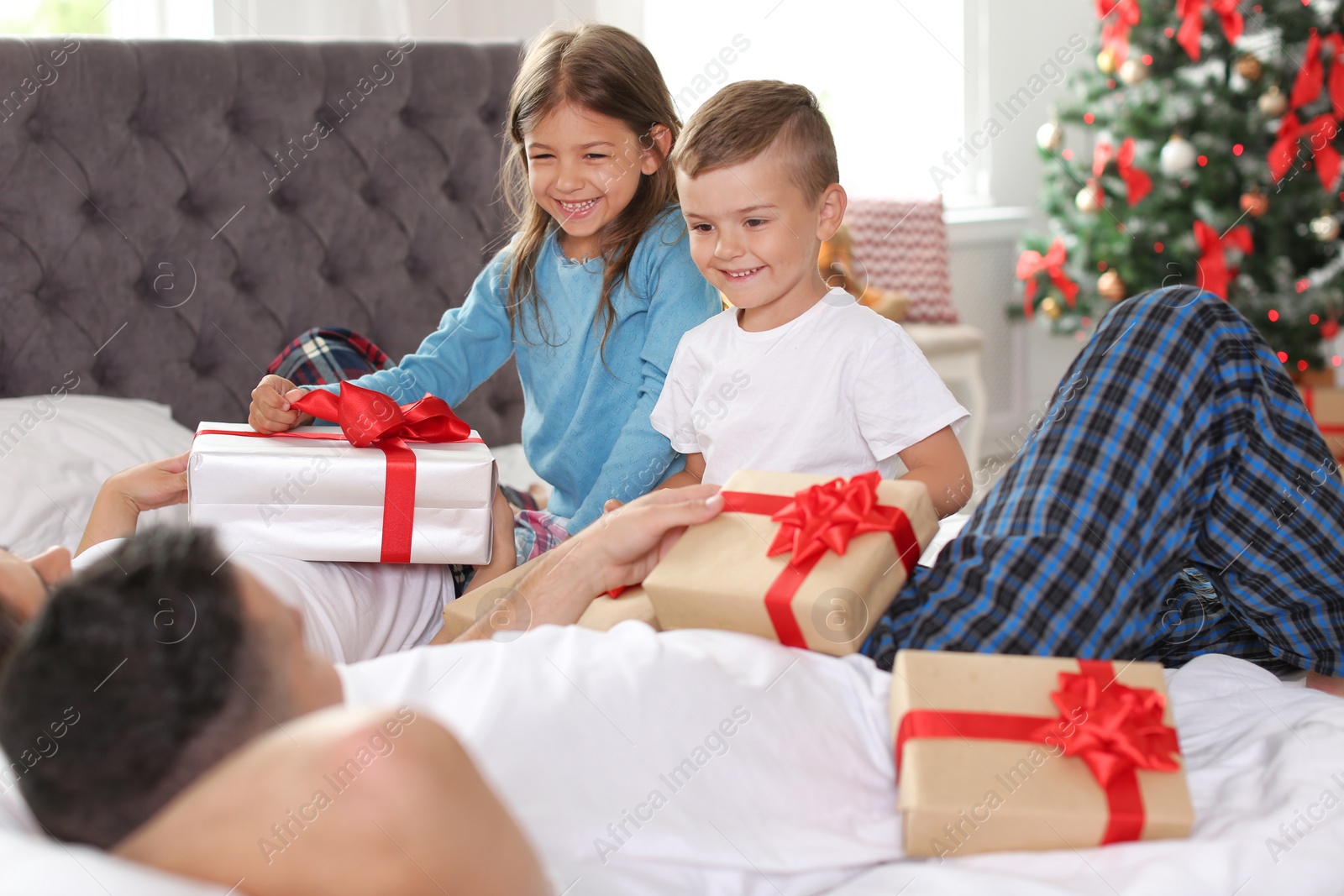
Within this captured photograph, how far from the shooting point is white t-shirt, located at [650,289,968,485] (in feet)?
4.72

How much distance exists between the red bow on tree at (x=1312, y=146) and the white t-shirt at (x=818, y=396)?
249cm

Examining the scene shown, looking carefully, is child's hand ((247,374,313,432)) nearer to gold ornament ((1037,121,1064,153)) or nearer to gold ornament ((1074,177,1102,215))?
gold ornament ((1074,177,1102,215))

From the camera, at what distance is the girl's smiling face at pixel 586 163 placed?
1.65 metres

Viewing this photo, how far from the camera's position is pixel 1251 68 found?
11.1 ft

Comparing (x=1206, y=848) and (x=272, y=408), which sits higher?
(x=272, y=408)

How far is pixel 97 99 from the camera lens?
214 cm

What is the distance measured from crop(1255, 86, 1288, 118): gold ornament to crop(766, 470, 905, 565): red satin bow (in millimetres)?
2908

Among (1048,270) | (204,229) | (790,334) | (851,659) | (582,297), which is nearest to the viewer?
(851,659)

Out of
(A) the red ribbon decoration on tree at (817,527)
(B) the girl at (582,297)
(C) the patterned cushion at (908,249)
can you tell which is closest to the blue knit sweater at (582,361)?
(B) the girl at (582,297)

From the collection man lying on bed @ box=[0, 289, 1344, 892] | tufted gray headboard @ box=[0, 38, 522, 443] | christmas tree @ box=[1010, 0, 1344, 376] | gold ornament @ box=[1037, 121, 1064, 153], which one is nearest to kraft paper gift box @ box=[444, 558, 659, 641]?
man lying on bed @ box=[0, 289, 1344, 892]

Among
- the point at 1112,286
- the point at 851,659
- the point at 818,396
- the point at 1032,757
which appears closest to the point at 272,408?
the point at 818,396

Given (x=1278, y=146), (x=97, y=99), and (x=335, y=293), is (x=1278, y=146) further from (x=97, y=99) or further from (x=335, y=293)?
(x=97, y=99)

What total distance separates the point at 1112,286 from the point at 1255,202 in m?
0.50

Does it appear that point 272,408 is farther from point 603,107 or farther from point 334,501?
point 603,107
